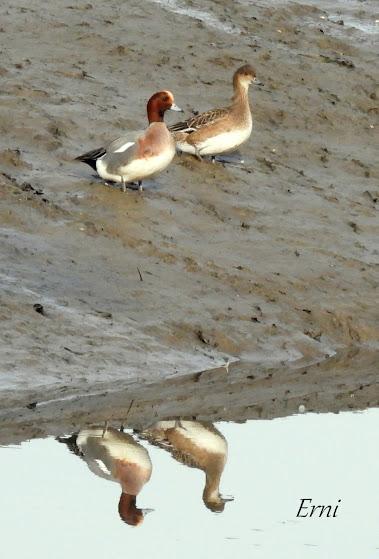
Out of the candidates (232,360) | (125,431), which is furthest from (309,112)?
(125,431)

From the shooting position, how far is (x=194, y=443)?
10562 mm

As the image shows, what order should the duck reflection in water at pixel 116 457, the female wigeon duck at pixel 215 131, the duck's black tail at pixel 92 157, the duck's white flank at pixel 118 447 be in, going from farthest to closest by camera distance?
the female wigeon duck at pixel 215 131
the duck's black tail at pixel 92 157
the duck's white flank at pixel 118 447
the duck reflection in water at pixel 116 457

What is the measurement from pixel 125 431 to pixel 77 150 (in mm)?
4627

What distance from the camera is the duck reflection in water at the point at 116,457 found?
975 cm

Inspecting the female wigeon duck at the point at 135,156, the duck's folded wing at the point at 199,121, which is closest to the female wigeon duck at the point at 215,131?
the duck's folded wing at the point at 199,121

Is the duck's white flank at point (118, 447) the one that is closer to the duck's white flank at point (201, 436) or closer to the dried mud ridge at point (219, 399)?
the dried mud ridge at point (219, 399)

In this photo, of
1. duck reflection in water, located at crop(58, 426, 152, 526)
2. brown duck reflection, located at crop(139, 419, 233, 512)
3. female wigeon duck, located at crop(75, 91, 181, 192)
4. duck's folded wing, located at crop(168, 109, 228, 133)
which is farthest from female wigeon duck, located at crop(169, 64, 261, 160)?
duck reflection in water, located at crop(58, 426, 152, 526)

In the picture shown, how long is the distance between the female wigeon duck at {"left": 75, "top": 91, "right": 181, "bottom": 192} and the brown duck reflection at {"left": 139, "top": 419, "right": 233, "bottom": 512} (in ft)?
10.8

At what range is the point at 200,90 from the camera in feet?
54.4

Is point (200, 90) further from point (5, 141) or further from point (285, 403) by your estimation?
point (285, 403)

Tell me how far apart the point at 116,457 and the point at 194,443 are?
2.21 ft

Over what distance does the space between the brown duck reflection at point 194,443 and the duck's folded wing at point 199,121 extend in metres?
4.50

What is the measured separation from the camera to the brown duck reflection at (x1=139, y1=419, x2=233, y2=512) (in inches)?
406

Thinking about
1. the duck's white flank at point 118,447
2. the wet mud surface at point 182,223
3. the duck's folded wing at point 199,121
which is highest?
the duck's white flank at point 118,447
